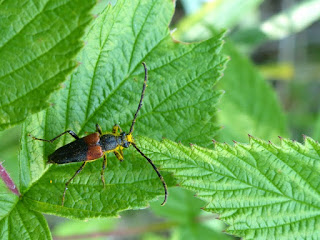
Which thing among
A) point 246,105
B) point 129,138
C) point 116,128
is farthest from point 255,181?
point 246,105

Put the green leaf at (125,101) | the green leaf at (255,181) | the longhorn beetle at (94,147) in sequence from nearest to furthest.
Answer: the green leaf at (255,181)
the green leaf at (125,101)
the longhorn beetle at (94,147)

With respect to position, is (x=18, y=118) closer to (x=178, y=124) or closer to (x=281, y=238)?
(x=178, y=124)

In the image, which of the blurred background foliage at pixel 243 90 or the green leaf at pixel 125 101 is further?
the blurred background foliage at pixel 243 90

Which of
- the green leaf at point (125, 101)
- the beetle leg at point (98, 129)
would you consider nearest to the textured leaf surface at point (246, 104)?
the green leaf at point (125, 101)

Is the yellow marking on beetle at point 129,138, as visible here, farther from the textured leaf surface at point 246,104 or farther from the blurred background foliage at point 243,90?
the textured leaf surface at point 246,104

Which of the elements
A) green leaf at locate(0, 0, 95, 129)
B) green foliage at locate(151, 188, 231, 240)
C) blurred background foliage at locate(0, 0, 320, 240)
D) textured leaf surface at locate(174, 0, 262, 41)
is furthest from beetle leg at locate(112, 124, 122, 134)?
textured leaf surface at locate(174, 0, 262, 41)

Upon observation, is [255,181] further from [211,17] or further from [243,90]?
[211,17]

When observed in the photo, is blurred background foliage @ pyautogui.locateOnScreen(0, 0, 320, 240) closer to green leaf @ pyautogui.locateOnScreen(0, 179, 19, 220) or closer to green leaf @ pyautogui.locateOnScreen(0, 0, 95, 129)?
green leaf @ pyautogui.locateOnScreen(0, 179, 19, 220)
